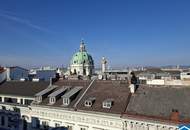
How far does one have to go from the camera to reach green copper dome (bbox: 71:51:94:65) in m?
150

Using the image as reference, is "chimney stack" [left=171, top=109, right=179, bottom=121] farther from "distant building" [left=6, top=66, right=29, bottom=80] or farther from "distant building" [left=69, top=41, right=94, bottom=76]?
"distant building" [left=69, top=41, right=94, bottom=76]

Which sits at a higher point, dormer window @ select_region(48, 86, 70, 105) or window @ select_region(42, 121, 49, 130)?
dormer window @ select_region(48, 86, 70, 105)

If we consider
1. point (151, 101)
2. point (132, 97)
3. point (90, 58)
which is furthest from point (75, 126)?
point (90, 58)

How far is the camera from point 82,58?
151 m

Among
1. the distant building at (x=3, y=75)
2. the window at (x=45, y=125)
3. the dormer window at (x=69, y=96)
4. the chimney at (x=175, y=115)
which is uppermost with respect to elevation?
the distant building at (x=3, y=75)

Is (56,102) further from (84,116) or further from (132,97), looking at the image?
(132,97)

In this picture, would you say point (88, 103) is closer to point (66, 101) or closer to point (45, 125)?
point (66, 101)

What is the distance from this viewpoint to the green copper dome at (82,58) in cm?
15050

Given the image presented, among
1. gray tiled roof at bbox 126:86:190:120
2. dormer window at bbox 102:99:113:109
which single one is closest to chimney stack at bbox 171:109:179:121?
gray tiled roof at bbox 126:86:190:120

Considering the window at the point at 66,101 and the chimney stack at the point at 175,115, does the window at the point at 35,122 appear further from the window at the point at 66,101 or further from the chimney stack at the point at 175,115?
the chimney stack at the point at 175,115

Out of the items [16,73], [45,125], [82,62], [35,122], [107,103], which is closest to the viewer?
[107,103]

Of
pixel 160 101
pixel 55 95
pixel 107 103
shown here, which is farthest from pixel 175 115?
pixel 55 95

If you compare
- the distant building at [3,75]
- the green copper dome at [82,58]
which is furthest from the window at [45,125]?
the green copper dome at [82,58]

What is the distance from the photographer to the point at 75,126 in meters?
46.3
